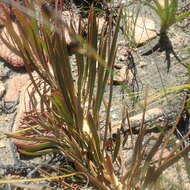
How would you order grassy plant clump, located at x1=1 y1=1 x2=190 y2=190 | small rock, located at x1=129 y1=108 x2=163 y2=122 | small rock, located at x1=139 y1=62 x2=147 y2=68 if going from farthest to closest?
small rock, located at x1=139 y1=62 x2=147 y2=68, small rock, located at x1=129 y1=108 x2=163 y2=122, grassy plant clump, located at x1=1 y1=1 x2=190 y2=190

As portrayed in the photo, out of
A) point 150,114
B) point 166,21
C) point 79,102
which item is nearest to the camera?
point 79,102

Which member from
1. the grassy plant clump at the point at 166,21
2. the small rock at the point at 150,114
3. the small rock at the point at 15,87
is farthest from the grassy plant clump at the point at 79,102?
the grassy plant clump at the point at 166,21

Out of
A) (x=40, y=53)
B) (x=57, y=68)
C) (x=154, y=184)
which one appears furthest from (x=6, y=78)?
(x=154, y=184)

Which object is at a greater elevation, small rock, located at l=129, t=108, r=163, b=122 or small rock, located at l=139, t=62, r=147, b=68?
small rock, located at l=139, t=62, r=147, b=68

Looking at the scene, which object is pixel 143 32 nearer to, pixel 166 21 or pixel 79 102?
pixel 166 21

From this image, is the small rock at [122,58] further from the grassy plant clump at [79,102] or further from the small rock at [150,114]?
the grassy plant clump at [79,102]

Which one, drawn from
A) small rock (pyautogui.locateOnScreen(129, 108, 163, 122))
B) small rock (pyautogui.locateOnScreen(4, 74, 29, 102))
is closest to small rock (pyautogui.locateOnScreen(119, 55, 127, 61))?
small rock (pyautogui.locateOnScreen(129, 108, 163, 122))

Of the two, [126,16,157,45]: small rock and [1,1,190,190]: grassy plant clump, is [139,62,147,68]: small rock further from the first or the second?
[1,1,190,190]: grassy plant clump

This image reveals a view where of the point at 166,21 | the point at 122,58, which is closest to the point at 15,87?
the point at 122,58

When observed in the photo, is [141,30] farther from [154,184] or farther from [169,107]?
[154,184]
